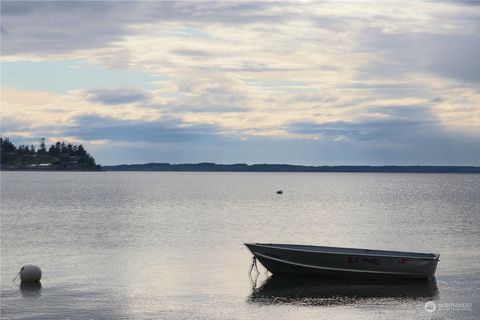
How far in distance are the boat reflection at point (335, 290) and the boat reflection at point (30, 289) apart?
10.9 metres

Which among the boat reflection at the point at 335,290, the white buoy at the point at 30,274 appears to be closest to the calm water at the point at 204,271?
the boat reflection at the point at 335,290

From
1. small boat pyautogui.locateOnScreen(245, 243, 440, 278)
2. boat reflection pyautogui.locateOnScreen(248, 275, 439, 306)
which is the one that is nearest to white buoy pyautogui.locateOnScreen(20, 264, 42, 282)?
boat reflection pyautogui.locateOnScreen(248, 275, 439, 306)

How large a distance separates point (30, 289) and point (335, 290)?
1594 centimetres

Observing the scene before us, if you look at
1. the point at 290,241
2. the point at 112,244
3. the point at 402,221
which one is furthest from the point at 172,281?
the point at 402,221

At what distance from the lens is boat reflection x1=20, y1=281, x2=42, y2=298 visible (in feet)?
115

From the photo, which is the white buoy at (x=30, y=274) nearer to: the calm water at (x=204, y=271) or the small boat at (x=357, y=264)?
the calm water at (x=204, y=271)

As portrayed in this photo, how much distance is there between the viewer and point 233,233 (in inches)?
2616

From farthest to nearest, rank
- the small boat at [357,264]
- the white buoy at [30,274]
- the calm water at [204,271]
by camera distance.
Result: the small boat at [357,264] → the white buoy at [30,274] → the calm water at [204,271]

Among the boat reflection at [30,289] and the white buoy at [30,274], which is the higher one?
the white buoy at [30,274]

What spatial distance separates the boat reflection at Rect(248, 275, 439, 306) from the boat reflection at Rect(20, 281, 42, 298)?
1090 cm

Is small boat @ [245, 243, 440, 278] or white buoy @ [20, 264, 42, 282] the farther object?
small boat @ [245, 243, 440, 278]

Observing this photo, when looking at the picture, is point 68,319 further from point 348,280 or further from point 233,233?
point 233,233

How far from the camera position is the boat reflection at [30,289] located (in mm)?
35156

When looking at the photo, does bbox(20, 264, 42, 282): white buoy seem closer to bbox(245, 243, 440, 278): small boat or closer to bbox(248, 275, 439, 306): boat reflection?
bbox(248, 275, 439, 306): boat reflection
